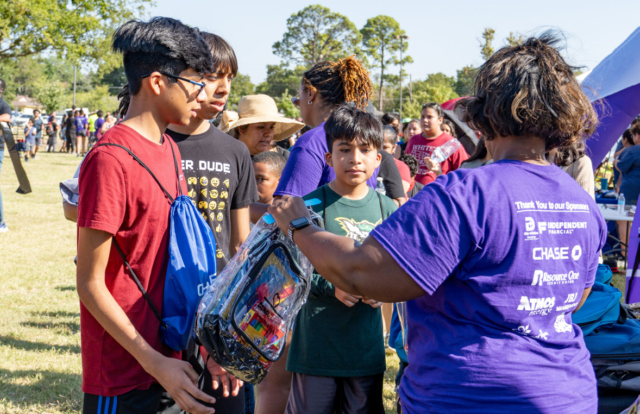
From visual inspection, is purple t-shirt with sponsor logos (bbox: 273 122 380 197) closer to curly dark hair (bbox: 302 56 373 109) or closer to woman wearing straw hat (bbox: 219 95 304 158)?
curly dark hair (bbox: 302 56 373 109)

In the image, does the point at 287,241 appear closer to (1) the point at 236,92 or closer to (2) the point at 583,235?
(2) the point at 583,235

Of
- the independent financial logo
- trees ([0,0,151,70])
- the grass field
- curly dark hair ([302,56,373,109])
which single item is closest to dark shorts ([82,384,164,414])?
the independent financial logo

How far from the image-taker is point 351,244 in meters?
1.54

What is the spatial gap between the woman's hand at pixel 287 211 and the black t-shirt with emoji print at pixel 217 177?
78 centimetres

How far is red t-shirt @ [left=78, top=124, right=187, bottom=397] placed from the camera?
1.69 metres

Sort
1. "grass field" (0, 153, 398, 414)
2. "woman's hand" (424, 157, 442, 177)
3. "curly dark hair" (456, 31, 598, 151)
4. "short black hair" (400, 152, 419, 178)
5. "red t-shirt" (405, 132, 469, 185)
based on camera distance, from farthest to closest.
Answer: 1. "short black hair" (400, 152, 419, 178)
2. "red t-shirt" (405, 132, 469, 185)
3. "woman's hand" (424, 157, 442, 177)
4. "grass field" (0, 153, 398, 414)
5. "curly dark hair" (456, 31, 598, 151)

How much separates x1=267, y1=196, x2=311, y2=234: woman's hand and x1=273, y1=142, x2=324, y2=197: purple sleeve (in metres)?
0.89

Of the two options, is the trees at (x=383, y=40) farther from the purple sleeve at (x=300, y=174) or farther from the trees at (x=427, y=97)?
the purple sleeve at (x=300, y=174)

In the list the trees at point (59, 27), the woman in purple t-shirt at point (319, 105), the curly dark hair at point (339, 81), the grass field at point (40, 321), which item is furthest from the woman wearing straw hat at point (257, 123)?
the trees at point (59, 27)

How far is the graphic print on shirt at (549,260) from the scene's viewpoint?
148cm

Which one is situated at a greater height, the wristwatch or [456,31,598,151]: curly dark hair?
[456,31,598,151]: curly dark hair

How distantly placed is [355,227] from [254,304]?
3.23 ft

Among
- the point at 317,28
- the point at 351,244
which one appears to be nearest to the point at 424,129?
the point at 351,244

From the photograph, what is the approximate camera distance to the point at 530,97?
5.04 ft
